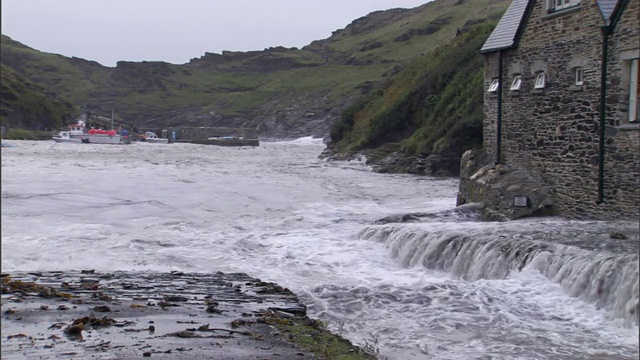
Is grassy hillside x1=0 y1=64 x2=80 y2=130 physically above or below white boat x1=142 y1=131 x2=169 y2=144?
above

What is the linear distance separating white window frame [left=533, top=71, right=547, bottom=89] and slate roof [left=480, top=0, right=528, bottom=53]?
156 cm

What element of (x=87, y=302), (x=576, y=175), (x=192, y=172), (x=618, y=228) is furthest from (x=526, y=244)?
(x=192, y=172)

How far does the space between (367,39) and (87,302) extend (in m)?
Result: 186

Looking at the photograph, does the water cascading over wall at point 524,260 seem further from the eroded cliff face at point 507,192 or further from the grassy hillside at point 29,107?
the grassy hillside at point 29,107

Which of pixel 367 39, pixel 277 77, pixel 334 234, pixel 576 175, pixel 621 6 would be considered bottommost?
pixel 334 234

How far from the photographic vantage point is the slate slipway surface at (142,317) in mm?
6824

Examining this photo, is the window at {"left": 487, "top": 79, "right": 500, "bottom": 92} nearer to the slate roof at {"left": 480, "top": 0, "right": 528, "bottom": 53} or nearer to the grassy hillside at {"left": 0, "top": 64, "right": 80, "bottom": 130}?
the slate roof at {"left": 480, "top": 0, "right": 528, "bottom": 53}

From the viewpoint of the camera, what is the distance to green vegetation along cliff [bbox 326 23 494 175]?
35000mm

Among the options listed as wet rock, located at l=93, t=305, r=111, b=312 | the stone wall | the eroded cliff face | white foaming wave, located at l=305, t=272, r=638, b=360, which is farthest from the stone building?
the stone wall

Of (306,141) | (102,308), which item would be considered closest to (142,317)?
(102,308)

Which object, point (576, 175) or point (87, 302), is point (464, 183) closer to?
point (576, 175)

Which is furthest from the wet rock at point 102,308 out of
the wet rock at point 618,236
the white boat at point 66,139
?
the white boat at point 66,139

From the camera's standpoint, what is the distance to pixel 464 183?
2203 centimetres

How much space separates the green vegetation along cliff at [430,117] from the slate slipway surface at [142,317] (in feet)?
79.9
